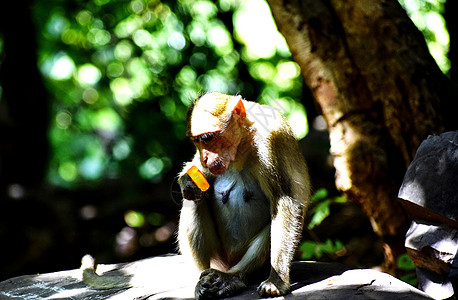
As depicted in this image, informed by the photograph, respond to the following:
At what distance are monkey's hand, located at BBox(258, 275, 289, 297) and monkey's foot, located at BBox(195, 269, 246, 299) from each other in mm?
232

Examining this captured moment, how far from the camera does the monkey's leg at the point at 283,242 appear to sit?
3.91 metres

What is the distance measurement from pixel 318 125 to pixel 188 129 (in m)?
5.26

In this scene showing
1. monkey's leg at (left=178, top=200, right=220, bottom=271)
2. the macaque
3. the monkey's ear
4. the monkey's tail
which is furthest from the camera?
the monkey's tail

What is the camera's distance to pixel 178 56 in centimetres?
934

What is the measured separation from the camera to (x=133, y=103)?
32.1 ft

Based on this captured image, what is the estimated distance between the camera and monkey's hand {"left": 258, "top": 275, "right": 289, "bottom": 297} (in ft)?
12.7

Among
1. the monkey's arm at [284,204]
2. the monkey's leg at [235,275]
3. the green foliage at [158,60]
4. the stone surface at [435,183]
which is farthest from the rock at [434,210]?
the green foliage at [158,60]

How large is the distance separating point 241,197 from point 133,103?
5.63 metres

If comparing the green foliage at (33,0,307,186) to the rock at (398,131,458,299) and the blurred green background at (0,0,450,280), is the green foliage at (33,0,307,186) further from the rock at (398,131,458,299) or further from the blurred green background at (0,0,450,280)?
the rock at (398,131,458,299)

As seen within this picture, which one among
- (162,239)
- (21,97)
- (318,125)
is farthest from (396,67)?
(21,97)

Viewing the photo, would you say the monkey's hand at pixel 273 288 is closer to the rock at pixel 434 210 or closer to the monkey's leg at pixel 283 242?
the monkey's leg at pixel 283 242

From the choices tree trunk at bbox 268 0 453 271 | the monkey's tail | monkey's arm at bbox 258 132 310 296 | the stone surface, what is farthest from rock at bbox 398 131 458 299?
the monkey's tail

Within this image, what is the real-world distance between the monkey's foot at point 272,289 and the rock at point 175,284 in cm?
7

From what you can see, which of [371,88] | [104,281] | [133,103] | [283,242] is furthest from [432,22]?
[104,281]
